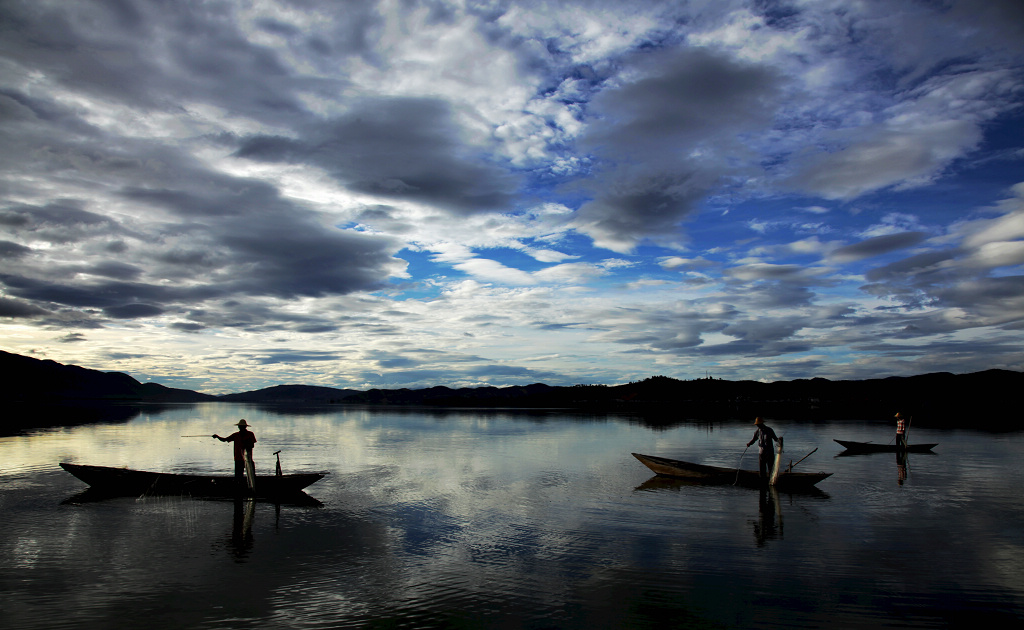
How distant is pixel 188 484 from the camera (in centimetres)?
2100

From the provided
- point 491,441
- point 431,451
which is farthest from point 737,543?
point 491,441

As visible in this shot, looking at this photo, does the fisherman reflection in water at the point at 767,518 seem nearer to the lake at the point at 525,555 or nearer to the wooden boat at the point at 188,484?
the lake at the point at 525,555

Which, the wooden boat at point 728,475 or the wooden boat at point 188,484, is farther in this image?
the wooden boat at point 728,475

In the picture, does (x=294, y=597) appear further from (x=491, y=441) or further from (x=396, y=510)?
(x=491, y=441)

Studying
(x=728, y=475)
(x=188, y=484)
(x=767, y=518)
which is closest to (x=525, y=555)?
(x=767, y=518)

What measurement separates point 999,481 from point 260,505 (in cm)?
3071

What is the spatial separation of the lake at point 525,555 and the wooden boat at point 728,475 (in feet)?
2.93

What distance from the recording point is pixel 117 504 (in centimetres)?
1992

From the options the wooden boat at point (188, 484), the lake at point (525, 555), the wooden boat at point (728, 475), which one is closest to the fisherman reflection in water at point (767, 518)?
the lake at point (525, 555)

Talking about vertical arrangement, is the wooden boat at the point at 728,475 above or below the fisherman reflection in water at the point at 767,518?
above

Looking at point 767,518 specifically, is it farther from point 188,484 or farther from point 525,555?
point 188,484

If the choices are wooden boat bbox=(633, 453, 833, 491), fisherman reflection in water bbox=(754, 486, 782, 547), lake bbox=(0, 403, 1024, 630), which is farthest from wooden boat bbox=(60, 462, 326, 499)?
fisherman reflection in water bbox=(754, 486, 782, 547)

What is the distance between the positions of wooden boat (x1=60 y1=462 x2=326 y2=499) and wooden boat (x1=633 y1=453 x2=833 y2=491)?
14.7 m

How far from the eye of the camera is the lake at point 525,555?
32.2 ft
